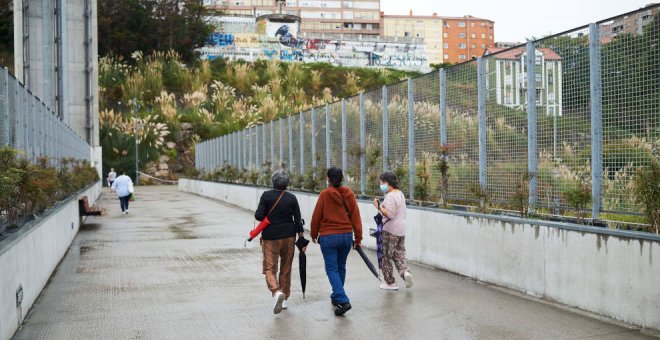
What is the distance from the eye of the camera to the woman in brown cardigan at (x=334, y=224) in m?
8.32

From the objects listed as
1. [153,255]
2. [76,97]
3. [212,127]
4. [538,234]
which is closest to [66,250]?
[153,255]

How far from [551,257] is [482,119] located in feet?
9.99

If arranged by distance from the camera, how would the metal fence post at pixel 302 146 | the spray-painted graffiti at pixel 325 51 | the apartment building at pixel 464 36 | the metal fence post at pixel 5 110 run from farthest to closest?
Answer: 1. the apartment building at pixel 464 36
2. the spray-painted graffiti at pixel 325 51
3. the metal fence post at pixel 302 146
4. the metal fence post at pixel 5 110

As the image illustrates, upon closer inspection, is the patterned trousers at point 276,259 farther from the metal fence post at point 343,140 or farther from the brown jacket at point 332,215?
the metal fence post at point 343,140

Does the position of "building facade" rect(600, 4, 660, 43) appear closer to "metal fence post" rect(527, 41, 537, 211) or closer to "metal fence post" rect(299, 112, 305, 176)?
"metal fence post" rect(527, 41, 537, 211)

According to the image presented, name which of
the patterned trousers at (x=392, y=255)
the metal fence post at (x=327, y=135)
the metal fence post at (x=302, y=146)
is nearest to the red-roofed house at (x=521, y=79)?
the patterned trousers at (x=392, y=255)

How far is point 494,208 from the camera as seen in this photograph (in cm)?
1074

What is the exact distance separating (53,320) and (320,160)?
1196 centimetres

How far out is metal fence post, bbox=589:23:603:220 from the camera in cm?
844

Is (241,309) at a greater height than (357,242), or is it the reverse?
(357,242)

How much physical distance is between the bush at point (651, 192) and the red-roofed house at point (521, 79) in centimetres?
187

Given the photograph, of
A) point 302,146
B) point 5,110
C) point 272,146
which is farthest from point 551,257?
point 272,146

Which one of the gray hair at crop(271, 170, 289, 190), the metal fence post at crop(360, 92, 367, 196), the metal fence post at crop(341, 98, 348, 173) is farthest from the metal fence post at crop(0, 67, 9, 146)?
the metal fence post at crop(341, 98, 348, 173)

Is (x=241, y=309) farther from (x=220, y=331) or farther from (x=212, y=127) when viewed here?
(x=212, y=127)
